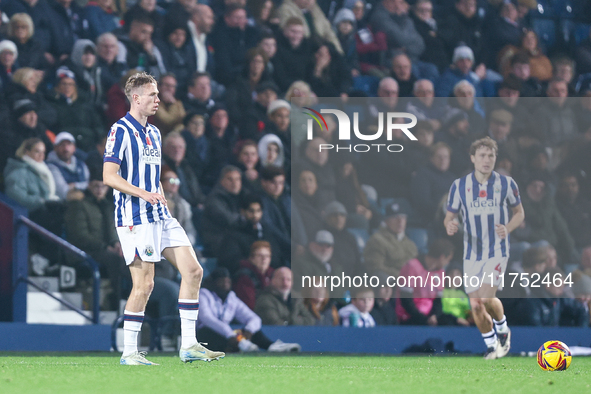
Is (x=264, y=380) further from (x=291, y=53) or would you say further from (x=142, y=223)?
(x=291, y=53)

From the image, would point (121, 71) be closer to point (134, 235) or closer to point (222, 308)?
point (222, 308)

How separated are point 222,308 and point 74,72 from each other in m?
3.19

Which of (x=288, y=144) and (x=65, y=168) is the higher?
(x=288, y=144)

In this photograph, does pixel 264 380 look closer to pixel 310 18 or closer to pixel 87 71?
pixel 87 71

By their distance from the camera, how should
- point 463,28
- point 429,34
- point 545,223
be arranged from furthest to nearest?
1. point 463,28
2. point 429,34
3. point 545,223

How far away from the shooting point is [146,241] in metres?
5.61

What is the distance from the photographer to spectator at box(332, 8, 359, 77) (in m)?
11.3

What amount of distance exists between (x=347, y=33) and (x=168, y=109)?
272 centimetres

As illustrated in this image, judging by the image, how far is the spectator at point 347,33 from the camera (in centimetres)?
1131

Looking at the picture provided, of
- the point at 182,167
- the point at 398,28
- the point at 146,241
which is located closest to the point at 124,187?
the point at 146,241

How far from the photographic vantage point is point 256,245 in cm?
994

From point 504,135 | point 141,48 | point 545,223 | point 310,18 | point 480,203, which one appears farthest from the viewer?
point 310,18

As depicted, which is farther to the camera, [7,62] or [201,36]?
[201,36]

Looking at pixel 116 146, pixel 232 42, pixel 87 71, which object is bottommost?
pixel 116 146
